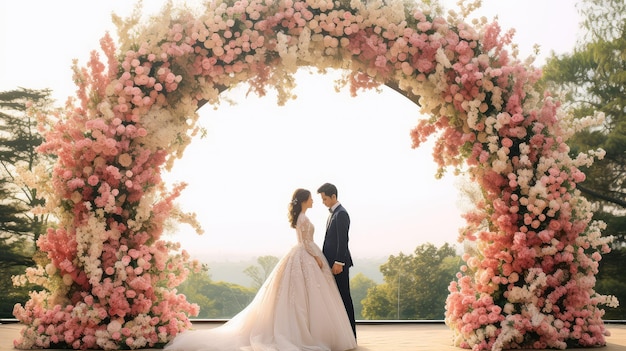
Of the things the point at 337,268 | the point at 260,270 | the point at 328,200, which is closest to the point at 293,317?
the point at 337,268

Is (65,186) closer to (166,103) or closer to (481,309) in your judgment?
(166,103)

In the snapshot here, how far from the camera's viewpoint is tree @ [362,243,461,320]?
15188 mm

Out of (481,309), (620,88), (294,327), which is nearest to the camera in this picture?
(294,327)

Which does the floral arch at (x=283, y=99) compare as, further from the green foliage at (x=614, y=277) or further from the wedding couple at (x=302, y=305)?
the green foliage at (x=614, y=277)

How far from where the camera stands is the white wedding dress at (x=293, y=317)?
575 cm

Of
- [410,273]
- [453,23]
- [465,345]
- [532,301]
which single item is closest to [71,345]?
[465,345]

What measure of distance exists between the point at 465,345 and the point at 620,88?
36.4ft

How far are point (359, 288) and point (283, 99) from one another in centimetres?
1048

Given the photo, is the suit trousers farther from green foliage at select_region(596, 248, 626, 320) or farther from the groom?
green foliage at select_region(596, 248, 626, 320)

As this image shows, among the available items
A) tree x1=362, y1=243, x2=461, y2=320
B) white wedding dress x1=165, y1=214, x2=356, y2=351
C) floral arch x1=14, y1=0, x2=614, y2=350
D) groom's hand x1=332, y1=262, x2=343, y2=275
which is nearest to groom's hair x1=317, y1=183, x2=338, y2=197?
white wedding dress x1=165, y1=214, x2=356, y2=351

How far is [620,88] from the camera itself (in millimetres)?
15320

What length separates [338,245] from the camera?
6.22m

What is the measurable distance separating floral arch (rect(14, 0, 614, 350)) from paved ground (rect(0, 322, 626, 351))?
1.08ft

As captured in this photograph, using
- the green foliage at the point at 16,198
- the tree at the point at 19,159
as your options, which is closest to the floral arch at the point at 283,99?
the green foliage at the point at 16,198
